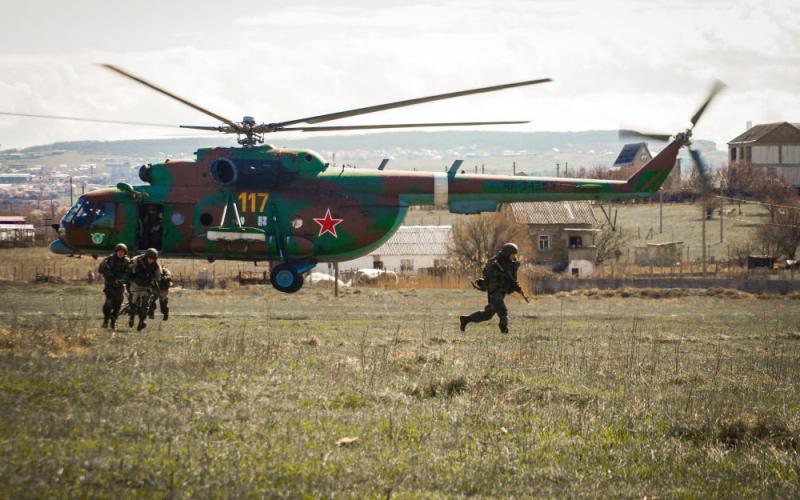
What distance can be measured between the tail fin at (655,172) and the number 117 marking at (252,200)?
31.3ft

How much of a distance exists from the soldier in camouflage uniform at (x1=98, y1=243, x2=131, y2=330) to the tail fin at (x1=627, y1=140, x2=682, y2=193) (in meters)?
13.4

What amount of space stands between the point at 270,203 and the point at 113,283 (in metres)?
5.96

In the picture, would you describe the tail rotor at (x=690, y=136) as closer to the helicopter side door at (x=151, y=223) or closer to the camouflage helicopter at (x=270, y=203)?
the camouflage helicopter at (x=270, y=203)

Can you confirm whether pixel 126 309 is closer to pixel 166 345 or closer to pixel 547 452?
pixel 166 345

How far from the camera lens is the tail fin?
27078 millimetres

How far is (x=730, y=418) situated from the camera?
12.7 m

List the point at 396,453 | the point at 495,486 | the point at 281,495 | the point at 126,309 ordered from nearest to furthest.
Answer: the point at 281,495
the point at 495,486
the point at 396,453
the point at 126,309

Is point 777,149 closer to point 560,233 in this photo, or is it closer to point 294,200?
point 560,233

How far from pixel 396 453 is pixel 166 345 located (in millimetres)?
7657

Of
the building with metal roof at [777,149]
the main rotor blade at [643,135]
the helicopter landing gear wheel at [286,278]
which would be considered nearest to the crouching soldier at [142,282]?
the helicopter landing gear wheel at [286,278]

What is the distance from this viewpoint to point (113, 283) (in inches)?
813

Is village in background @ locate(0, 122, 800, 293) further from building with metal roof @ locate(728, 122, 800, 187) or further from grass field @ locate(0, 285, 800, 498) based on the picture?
grass field @ locate(0, 285, 800, 498)

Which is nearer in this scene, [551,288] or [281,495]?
[281,495]

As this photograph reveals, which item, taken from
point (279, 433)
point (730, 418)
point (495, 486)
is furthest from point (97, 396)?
point (730, 418)
